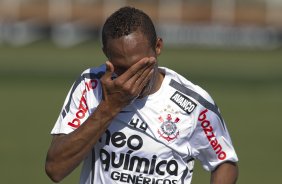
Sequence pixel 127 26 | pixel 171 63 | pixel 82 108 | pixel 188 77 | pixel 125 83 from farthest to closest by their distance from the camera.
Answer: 1. pixel 171 63
2. pixel 188 77
3. pixel 82 108
4. pixel 127 26
5. pixel 125 83

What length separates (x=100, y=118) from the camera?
557 cm

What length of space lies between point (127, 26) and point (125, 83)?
18.1 inches

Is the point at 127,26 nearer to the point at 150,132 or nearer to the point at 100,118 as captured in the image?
the point at 100,118

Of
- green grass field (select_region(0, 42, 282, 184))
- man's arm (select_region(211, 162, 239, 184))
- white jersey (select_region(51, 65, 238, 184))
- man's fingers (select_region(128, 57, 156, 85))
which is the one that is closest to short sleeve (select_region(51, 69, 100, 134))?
white jersey (select_region(51, 65, 238, 184))

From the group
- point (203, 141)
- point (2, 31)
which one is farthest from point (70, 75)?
point (203, 141)

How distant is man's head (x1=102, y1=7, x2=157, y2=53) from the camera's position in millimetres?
5703

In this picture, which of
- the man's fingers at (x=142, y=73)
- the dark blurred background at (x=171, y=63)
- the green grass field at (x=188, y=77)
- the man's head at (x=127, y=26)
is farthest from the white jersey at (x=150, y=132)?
the dark blurred background at (x=171, y=63)

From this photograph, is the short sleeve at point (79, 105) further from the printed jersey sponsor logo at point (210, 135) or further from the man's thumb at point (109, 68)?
the printed jersey sponsor logo at point (210, 135)

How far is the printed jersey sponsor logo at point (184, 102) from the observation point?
6.18 meters

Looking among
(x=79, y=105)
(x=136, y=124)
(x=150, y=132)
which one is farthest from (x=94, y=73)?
(x=150, y=132)

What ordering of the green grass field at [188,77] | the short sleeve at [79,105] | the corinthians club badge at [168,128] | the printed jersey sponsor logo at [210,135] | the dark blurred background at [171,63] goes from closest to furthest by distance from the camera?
the short sleeve at [79,105] → the corinthians club badge at [168,128] → the printed jersey sponsor logo at [210,135] → the green grass field at [188,77] → the dark blurred background at [171,63]

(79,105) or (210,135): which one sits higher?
(79,105)

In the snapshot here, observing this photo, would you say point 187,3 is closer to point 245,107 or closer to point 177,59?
point 177,59

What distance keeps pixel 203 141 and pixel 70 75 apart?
22.8 m
